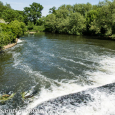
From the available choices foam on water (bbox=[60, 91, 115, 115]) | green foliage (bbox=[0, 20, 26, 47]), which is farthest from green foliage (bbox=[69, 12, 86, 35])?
foam on water (bbox=[60, 91, 115, 115])

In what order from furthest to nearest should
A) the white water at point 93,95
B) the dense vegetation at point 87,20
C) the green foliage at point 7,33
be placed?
the dense vegetation at point 87,20 → the green foliage at point 7,33 → the white water at point 93,95

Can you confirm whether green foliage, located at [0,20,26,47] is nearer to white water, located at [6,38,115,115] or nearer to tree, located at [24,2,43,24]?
white water, located at [6,38,115,115]

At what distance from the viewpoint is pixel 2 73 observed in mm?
12836

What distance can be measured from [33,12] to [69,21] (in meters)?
46.4

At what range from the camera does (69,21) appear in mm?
53406

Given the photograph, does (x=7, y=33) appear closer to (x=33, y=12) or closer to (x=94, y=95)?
(x=94, y=95)

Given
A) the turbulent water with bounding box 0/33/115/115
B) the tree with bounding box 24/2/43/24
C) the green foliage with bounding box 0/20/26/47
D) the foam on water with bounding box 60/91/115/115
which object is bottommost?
the foam on water with bounding box 60/91/115/115

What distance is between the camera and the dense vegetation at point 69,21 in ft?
100

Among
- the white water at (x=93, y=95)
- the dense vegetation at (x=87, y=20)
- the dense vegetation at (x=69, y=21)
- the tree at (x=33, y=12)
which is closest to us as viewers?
the white water at (x=93, y=95)

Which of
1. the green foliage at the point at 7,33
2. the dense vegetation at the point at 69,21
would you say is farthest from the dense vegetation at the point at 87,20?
the green foliage at the point at 7,33

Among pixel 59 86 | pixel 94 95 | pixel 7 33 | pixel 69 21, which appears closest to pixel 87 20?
pixel 69 21

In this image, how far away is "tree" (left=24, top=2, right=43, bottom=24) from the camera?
294 ft

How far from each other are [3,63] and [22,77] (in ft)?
19.1

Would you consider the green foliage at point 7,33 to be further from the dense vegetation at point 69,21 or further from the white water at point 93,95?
the white water at point 93,95
